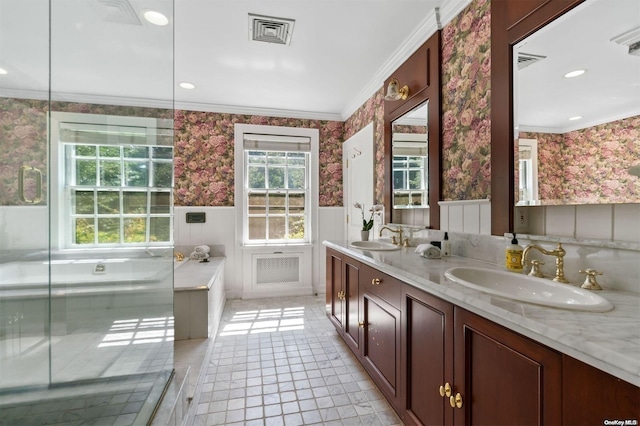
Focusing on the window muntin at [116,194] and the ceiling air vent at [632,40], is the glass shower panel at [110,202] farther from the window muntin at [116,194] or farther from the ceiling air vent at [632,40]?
the ceiling air vent at [632,40]

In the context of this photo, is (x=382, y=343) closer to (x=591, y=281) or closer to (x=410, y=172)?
(x=591, y=281)

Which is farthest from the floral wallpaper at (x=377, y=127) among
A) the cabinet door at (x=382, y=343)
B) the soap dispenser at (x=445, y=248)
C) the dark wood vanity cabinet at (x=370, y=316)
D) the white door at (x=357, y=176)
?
the cabinet door at (x=382, y=343)

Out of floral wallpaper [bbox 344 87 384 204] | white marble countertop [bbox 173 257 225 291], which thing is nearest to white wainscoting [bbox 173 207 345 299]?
white marble countertop [bbox 173 257 225 291]

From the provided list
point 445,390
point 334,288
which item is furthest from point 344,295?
point 445,390

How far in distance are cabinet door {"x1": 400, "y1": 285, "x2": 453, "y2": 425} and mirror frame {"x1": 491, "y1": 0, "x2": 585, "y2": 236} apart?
2.08 feet

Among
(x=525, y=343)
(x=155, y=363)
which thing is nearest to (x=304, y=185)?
(x=155, y=363)

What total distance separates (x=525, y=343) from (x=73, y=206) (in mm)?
1672

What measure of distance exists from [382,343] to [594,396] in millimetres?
1116

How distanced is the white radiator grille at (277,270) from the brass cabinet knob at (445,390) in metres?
2.92

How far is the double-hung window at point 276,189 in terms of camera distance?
3.81 metres

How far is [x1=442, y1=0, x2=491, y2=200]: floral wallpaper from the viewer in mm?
1600

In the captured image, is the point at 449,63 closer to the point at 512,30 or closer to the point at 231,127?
the point at 512,30

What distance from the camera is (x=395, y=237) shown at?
2.39 metres

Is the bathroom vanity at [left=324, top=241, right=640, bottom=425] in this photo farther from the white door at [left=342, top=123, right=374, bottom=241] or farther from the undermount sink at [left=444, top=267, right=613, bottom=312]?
the white door at [left=342, top=123, right=374, bottom=241]
